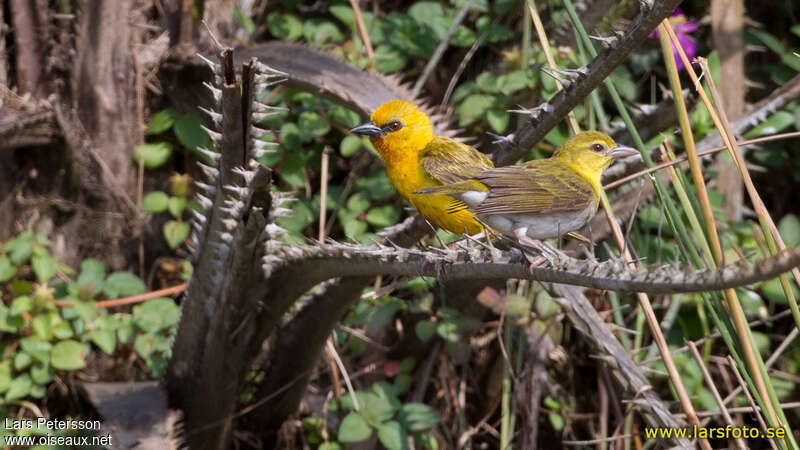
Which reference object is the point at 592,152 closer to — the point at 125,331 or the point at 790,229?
the point at 790,229

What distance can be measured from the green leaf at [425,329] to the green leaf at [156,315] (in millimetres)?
813

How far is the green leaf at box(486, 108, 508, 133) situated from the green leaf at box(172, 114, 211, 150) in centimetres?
107

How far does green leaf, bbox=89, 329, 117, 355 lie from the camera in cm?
269

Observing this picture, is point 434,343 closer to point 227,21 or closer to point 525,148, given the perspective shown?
point 525,148

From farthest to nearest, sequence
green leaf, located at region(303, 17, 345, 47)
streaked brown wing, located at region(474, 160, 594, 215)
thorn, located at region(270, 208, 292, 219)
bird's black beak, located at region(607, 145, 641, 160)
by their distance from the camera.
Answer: green leaf, located at region(303, 17, 345, 47) < bird's black beak, located at region(607, 145, 641, 160) < streaked brown wing, located at region(474, 160, 594, 215) < thorn, located at region(270, 208, 292, 219)

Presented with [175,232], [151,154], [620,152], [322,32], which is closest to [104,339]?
[175,232]

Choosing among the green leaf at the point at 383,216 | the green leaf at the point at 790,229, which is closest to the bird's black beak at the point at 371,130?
the green leaf at the point at 383,216

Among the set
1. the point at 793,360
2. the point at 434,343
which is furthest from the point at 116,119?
the point at 793,360

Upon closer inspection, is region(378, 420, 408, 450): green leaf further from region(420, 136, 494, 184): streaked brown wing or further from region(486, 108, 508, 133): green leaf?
region(486, 108, 508, 133): green leaf

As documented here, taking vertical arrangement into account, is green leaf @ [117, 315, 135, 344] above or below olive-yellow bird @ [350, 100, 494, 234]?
below

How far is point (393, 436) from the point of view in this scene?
248cm

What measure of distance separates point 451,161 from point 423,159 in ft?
0.43

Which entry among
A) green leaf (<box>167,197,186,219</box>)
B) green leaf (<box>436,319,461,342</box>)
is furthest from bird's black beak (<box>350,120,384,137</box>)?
green leaf (<box>167,197,186,219</box>)

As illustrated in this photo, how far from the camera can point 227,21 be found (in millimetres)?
3297
